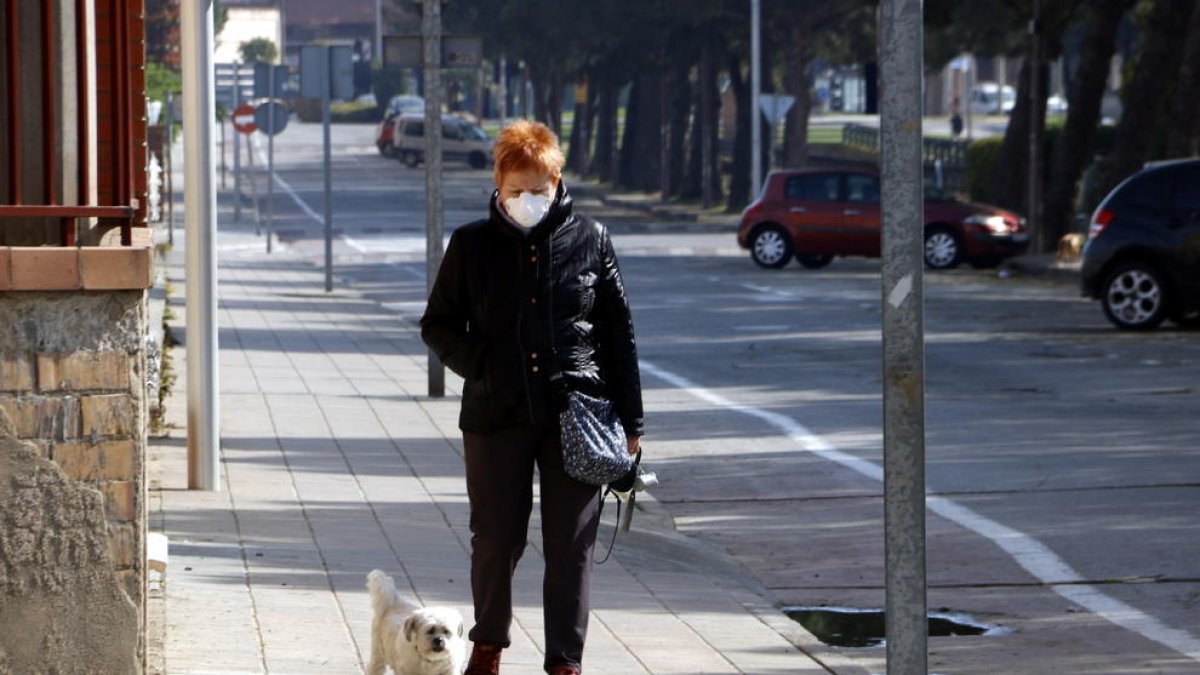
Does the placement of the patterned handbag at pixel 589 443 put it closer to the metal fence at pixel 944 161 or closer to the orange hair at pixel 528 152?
the orange hair at pixel 528 152

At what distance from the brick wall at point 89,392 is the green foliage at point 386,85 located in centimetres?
11905

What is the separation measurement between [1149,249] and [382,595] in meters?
15.8

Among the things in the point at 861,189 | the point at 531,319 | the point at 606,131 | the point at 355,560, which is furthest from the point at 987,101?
the point at 531,319

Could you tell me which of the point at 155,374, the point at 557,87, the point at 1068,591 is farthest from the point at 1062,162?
the point at 557,87

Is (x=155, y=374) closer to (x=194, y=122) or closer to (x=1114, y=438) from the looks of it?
(x=194, y=122)

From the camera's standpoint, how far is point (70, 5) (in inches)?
240

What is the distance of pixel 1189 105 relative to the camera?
98.9 ft

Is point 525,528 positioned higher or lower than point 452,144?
lower

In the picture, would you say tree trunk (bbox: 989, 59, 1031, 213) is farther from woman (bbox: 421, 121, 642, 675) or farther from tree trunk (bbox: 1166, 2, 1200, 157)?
woman (bbox: 421, 121, 642, 675)

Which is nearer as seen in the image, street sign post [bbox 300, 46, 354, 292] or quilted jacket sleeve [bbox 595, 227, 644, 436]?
quilted jacket sleeve [bbox 595, 227, 644, 436]

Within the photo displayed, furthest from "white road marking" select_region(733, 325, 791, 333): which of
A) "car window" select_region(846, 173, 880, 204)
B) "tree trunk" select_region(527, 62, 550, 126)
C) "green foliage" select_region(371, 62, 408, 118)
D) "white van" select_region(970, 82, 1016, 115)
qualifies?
"white van" select_region(970, 82, 1016, 115)

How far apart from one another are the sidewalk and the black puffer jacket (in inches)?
45.8

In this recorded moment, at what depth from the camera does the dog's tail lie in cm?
626

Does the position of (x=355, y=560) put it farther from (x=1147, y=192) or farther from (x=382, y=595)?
(x=1147, y=192)
